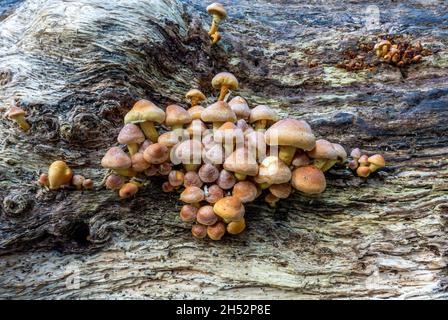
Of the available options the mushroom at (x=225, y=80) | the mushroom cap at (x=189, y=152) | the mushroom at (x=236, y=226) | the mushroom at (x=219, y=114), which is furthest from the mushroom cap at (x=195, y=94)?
the mushroom at (x=236, y=226)

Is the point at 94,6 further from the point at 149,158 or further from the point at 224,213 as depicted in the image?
the point at 224,213

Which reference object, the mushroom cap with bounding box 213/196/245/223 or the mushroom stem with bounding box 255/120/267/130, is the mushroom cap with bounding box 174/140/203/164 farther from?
the mushroom stem with bounding box 255/120/267/130

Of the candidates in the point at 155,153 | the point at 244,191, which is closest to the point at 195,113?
the point at 155,153

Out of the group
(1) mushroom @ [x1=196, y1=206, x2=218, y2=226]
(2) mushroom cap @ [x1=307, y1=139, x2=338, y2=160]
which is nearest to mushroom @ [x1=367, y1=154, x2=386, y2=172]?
(2) mushroom cap @ [x1=307, y1=139, x2=338, y2=160]

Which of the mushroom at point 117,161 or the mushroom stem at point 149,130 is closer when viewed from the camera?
the mushroom at point 117,161

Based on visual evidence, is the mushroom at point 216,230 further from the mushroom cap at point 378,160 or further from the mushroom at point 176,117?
the mushroom cap at point 378,160

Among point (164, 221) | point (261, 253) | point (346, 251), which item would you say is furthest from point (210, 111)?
point (346, 251)
